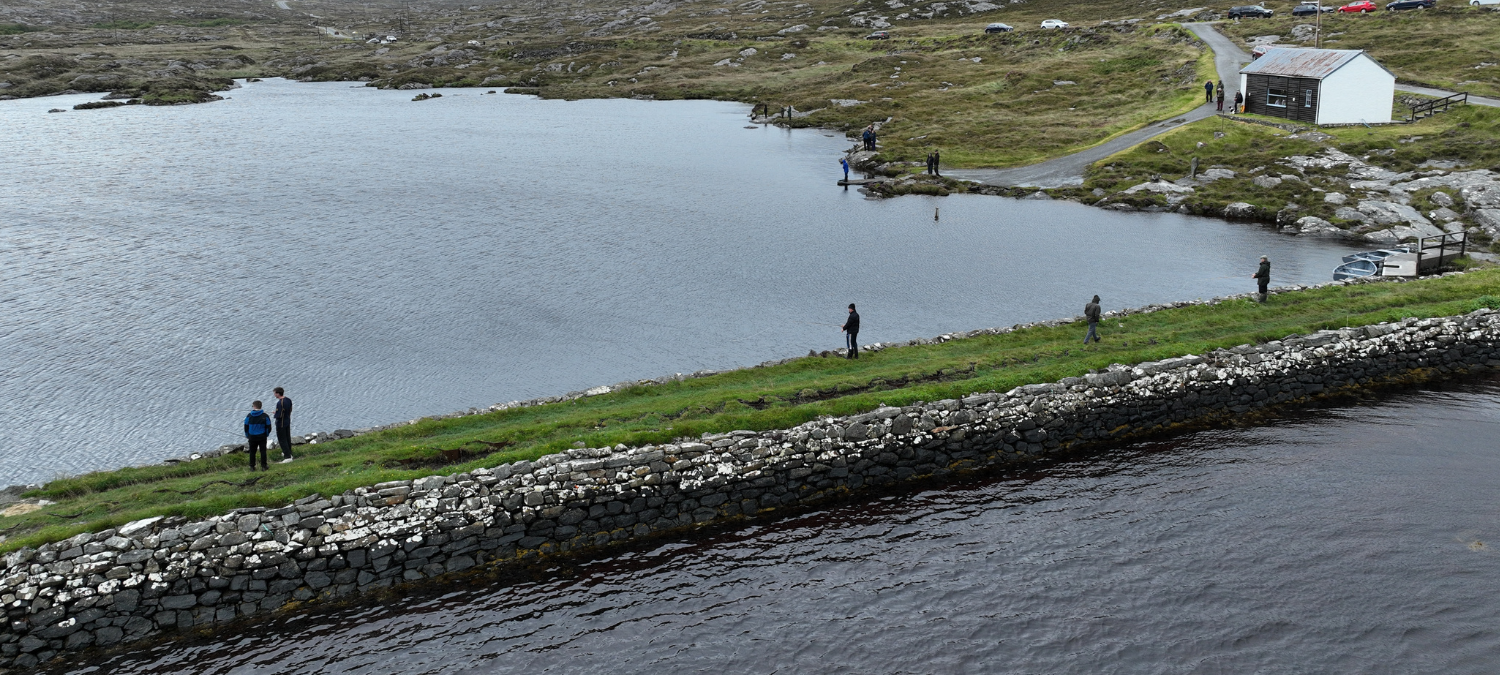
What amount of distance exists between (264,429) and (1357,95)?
3159 inches

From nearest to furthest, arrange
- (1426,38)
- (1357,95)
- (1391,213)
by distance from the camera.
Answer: (1391,213), (1357,95), (1426,38)

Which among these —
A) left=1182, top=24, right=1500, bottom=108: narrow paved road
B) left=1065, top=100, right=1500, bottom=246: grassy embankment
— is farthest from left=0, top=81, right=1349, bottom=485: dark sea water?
left=1182, top=24, right=1500, bottom=108: narrow paved road

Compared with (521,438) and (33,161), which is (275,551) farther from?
(33,161)

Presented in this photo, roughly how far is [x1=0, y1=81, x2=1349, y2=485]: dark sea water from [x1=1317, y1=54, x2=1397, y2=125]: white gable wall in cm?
2085

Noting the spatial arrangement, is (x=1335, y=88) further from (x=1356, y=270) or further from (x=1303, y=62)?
(x=1356, y=270)

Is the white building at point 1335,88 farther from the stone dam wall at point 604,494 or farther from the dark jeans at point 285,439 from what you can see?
the dark jeans at point 285,439

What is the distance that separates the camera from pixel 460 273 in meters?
55.8

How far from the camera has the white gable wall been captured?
76125mm

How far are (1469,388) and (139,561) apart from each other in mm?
42973

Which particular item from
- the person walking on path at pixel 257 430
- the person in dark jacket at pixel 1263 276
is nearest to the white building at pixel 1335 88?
the person in dark jacket at pixel 1263 276

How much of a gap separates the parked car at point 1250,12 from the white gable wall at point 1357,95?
69.5 metres

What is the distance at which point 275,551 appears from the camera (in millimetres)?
24016

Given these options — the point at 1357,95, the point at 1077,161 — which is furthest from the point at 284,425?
the point at 1357,95

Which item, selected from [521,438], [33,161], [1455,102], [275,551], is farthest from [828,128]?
[275,551]
